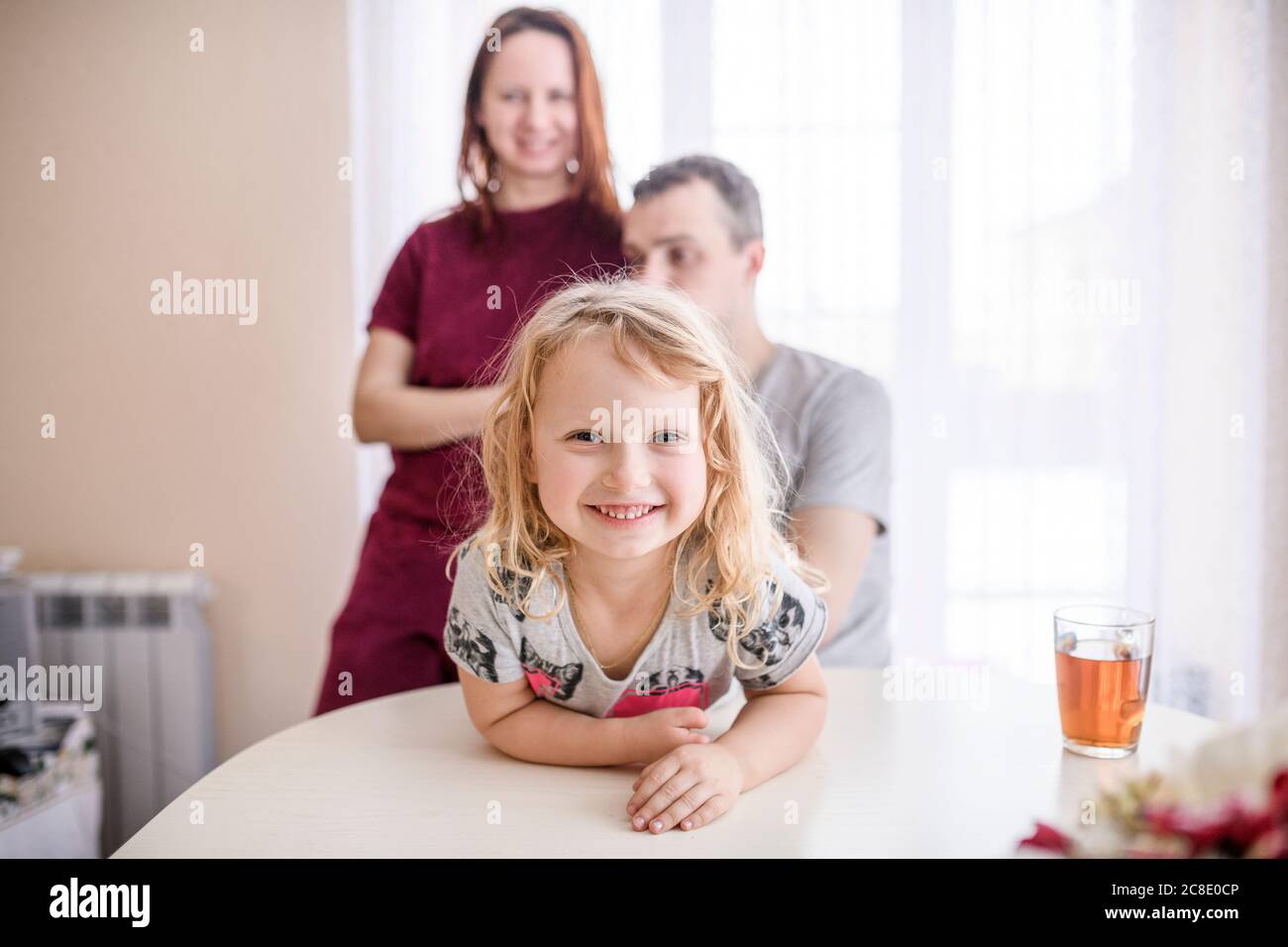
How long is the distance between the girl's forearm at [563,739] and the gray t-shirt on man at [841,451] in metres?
0.68

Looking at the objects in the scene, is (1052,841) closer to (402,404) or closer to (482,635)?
(482,635)

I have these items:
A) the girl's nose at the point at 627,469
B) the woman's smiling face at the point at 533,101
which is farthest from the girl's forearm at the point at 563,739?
the woman's smiling face at the point at 533,101

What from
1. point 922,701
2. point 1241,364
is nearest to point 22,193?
point 922,701

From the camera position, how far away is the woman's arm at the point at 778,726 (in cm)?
80

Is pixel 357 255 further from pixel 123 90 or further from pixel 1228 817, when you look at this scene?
pixel 1228 817

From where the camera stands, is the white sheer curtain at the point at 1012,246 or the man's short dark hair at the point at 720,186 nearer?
the man's short dark hair at the point at 720,186

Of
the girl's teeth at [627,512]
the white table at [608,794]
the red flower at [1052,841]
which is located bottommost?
the white table at [608,794]

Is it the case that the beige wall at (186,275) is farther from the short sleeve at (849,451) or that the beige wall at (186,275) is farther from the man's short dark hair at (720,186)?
the short sleeve at (849,451)

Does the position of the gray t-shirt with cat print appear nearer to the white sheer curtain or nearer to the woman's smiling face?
the woman's smiling face

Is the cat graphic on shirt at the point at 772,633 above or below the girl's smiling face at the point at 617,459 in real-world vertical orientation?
below

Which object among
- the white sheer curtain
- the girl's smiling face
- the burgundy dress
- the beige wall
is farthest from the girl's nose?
the beige wall

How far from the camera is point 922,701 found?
3.30 feet
